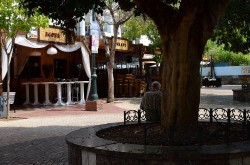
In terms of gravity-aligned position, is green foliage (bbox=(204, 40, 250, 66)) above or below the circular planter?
above

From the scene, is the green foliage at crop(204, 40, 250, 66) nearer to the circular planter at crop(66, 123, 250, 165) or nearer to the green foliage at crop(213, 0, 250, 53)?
the green foliage at crop(213, 0, 250, 53)

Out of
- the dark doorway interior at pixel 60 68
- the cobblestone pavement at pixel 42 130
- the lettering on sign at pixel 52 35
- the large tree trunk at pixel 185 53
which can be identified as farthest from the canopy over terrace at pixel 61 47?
the large tree trunk at pixel 185 53

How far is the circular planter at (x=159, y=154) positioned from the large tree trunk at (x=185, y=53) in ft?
3.24

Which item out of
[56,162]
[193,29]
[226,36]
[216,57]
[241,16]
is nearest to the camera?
[193,29]

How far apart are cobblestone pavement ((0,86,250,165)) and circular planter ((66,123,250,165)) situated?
188cm

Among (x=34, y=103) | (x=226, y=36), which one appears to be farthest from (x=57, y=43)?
(x=226, y=36)

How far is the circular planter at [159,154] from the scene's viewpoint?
16.9 feet

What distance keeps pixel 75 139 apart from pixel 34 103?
1391 cm

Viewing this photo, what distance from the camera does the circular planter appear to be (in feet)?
16.9

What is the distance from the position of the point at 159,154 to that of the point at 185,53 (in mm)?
1770

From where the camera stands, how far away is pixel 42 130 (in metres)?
11.8

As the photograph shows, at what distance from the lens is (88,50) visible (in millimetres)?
20484

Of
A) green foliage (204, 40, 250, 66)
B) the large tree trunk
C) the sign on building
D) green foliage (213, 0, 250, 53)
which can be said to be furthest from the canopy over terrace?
green foliage (204, 40, 250, 66)

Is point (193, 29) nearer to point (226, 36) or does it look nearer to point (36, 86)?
point (226, 36)
